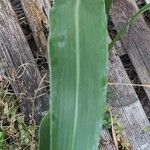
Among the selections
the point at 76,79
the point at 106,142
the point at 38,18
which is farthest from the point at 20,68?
the point at 76,79

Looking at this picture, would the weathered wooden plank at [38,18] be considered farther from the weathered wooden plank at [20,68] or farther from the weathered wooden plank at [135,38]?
the weathered wooden plank at [135,38]

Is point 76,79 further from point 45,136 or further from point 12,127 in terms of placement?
point 12,127

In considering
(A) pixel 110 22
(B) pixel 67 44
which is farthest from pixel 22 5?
(B) pixel 67 44

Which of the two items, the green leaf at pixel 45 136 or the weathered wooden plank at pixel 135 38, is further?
the weathered wooden plank at pixel 135 38

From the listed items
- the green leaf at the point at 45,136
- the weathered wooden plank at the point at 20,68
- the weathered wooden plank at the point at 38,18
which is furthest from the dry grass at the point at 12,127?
the green leaf at the point at 45,136

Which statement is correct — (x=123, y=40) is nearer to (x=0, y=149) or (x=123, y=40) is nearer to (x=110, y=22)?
(x=110, y=22)
